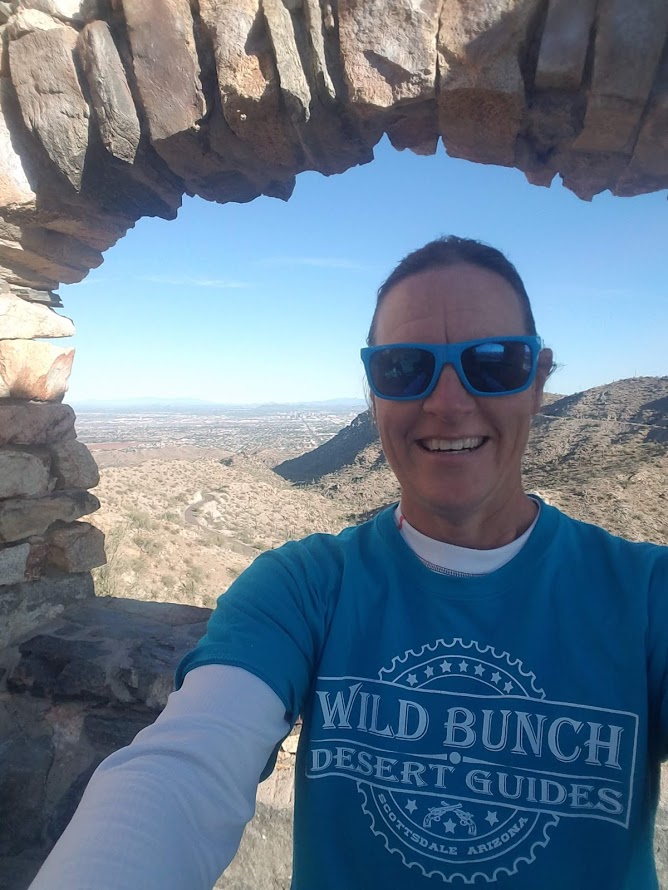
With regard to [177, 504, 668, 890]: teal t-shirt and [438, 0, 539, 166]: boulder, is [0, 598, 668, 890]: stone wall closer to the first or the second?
→ [177, 504, 668, 890]: teal t-shirt

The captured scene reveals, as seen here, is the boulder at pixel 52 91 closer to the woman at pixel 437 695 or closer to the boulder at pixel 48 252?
the boulder at pixel 48 252

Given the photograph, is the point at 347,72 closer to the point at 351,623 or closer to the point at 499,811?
the point at 351,623

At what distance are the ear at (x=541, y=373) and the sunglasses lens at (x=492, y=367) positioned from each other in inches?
6.9

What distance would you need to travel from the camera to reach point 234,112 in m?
1.93

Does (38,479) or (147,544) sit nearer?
(38,479)

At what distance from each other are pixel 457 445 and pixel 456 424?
5 cm

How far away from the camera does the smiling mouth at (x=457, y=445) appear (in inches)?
45.8

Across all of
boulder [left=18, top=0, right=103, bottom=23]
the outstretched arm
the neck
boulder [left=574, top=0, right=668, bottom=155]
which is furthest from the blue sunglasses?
boulder [left=18, top=0, right=103, bottom=23]

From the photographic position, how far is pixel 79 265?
254 cm

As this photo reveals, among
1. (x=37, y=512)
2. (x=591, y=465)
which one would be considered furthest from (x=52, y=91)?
(x=591, y=465)

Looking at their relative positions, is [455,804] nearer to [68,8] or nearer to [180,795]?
[180,795]

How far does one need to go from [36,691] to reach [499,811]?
1.91 metres

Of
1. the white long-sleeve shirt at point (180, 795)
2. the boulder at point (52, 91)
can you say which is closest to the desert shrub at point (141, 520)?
the boulder at point (52, 91)

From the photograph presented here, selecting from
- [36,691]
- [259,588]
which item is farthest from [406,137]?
[36,691]
